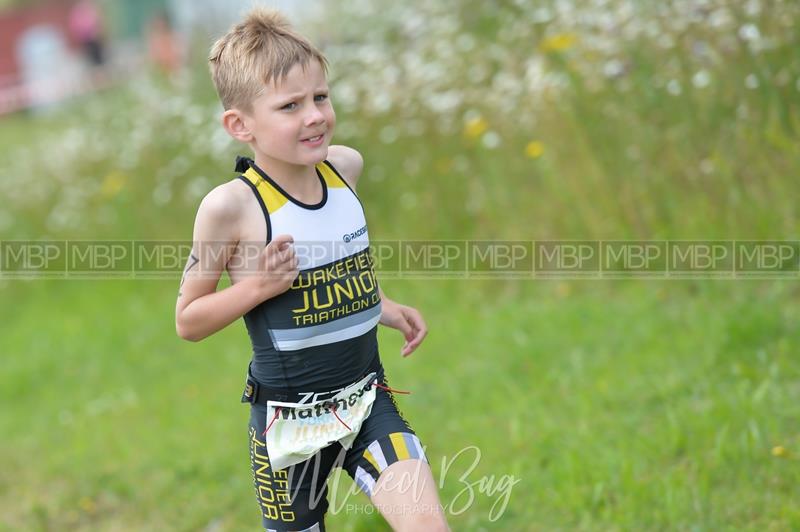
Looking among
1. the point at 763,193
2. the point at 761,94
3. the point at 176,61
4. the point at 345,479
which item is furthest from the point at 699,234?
the point at 176,61

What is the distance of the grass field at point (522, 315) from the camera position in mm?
4098

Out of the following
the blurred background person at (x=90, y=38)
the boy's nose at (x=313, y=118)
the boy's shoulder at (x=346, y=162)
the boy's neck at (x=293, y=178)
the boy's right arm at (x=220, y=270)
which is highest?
the blurred background person at (x=90, y=38)

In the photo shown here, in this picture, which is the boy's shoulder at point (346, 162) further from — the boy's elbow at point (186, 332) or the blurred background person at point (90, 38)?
the blurred background person at point (90, 38)

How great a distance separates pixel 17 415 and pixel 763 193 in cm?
490

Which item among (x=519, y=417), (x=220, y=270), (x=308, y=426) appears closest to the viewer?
(x=220, y=270)

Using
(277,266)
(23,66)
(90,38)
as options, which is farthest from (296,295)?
(23,66)

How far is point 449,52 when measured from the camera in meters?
7.13

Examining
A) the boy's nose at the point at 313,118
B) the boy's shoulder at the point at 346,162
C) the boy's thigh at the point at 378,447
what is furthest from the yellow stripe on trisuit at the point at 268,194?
the boy's thigh at the point at 378,447

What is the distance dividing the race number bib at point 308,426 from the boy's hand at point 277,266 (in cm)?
39

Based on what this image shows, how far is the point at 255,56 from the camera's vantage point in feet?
8.91

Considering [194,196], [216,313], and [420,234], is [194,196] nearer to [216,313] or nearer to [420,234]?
[420,234]

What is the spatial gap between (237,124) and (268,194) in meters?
0.23

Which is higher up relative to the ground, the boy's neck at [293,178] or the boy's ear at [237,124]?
the boy's ear at [237,124]

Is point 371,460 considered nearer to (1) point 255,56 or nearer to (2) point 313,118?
(2) point 313,118
